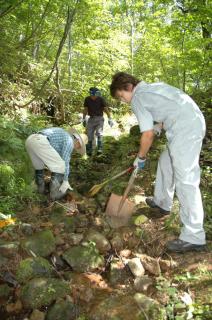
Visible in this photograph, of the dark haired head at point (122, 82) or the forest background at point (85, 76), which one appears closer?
the dark haired head at point (122, 82)

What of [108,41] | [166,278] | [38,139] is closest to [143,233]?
[166,278]

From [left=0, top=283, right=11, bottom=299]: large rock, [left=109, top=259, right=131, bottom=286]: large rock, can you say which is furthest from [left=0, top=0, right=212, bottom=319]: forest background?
[left=0, top=283, right=11, bottom=299]: large rock

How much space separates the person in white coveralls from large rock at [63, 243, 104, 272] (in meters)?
0.94

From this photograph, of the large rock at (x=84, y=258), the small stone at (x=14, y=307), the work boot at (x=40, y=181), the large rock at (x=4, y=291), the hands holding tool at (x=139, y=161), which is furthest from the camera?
the work boot at (x=40, y=181)

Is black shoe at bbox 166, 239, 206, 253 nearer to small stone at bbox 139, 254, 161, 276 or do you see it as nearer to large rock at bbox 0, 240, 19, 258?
small stone at bbox 139, 254, 161, 276

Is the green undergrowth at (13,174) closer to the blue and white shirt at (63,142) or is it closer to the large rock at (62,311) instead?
the blue and white shirt at (63,142)

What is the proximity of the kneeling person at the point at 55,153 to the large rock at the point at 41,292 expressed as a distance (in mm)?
2294

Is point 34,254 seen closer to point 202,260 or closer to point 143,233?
point 143,233

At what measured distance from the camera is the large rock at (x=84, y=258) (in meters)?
4.11

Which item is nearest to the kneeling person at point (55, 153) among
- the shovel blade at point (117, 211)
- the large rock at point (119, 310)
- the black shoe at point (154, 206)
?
the shovel blade at point (117, 211)

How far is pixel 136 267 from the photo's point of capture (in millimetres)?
3963

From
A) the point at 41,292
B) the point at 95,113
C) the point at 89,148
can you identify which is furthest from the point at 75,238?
the point at 95,113

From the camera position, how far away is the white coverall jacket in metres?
4.15

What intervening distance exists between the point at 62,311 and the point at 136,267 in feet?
3.38
